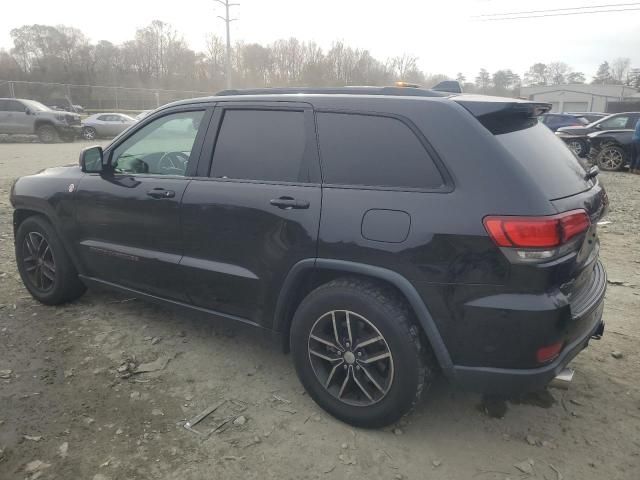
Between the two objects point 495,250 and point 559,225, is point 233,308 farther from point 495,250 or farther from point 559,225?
point 559,225

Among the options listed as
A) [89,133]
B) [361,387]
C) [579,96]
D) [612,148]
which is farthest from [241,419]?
[579,96]

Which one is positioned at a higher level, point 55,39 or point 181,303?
point 55,39

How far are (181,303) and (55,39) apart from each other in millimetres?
72931

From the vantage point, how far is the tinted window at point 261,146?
9.46 ft

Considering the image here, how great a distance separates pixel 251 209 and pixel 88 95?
39.5m

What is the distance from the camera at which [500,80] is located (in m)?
77.8

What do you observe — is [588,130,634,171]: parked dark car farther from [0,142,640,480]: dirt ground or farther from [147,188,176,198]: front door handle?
[147,188,176,198]: front door handle

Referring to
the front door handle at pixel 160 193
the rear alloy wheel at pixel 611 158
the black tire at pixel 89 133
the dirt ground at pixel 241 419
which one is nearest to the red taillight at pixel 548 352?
the dirt ground at pixel 241 419

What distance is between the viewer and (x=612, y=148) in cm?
1349

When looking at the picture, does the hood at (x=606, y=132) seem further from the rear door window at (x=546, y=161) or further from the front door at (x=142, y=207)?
the front door at (x=142, y=207)

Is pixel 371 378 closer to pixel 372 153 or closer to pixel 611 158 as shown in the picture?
pixel 372 153

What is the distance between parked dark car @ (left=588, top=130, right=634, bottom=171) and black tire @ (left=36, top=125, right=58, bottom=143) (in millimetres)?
20370

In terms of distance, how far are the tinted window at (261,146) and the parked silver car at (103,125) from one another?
22267 mm

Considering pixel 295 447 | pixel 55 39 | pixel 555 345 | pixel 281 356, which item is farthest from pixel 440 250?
pixel 55 39
